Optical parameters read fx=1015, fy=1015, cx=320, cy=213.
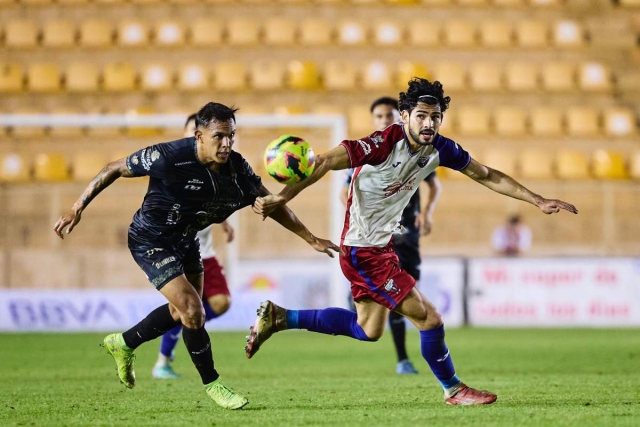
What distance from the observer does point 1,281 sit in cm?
1602

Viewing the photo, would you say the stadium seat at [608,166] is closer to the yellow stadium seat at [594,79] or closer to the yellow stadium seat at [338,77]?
the yellow stadium seat at [594,79]

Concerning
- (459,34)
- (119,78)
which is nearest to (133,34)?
(119,78)

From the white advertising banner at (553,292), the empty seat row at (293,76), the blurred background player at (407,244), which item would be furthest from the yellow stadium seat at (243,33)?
the blurred background player at (407,244)

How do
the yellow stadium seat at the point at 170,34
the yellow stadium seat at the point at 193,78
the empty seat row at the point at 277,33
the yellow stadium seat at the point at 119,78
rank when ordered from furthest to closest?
1. the empty seat row at the point at 277,33
2. the yellow stadium seat at the point at 170,34
3. the yellow stadium seat at the point at 119,78
4. the yellow stadium seat at the point at 193,78

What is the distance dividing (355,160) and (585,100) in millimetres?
16636

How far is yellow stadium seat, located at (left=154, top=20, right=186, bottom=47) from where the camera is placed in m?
22.2

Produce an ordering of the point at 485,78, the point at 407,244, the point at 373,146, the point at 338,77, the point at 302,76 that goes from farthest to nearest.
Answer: the point at 485,78
the point at 338,77
the point at 302,76
the point at 407,244
the point at 373,146

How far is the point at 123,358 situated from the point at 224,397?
1100 mm

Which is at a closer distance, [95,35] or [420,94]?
[420,94]

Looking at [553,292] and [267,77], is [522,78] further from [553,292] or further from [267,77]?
[553,292]

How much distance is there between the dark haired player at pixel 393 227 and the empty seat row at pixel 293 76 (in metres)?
14.0

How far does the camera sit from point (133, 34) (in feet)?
73.3

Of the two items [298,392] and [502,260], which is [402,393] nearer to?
[298,392]

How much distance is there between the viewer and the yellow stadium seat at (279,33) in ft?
72.7
